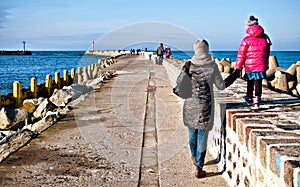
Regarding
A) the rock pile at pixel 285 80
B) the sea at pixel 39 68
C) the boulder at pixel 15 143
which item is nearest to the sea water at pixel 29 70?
the sea at pixel 39 68

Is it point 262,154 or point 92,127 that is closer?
point 262,154

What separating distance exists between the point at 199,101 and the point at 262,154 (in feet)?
5.25

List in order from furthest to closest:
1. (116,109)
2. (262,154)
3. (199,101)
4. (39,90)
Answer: (39,90) → (116,109) → (199,101) → (262,154)

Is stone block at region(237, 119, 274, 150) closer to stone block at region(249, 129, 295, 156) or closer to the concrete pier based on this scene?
the concrete pier

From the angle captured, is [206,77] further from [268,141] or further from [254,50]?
[268,141]

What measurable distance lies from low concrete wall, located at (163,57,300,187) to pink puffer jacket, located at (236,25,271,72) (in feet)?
1.63

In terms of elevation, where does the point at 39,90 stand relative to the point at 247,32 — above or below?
below

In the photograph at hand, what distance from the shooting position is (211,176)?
5125mm

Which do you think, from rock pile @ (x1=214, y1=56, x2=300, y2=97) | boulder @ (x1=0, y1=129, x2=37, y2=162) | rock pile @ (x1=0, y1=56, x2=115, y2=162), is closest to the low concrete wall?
boulder @ (x1=0, y1=129, x2=37, y2=162)

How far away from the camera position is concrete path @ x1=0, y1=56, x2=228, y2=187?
4965mm

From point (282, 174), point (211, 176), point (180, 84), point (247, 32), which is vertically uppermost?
point (247, 32)

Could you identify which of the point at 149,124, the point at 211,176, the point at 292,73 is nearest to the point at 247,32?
the point at 211,176

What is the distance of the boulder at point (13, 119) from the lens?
10.8 m

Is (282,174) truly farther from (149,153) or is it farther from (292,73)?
(292,73)
